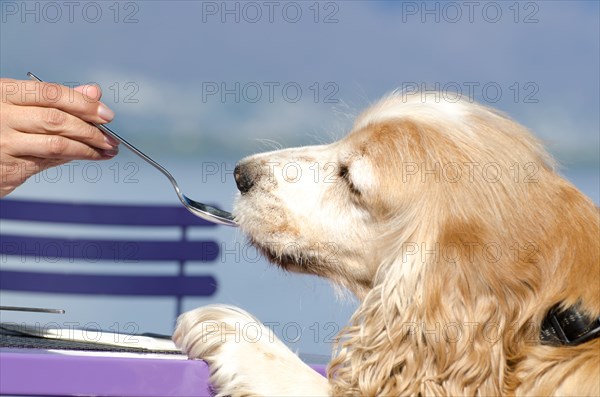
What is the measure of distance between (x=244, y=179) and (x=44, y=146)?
1.73 feet

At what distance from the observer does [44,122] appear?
2.45 meters

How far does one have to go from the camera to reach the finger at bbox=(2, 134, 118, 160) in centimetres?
247

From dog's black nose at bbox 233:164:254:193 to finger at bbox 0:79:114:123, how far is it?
39 centimetres

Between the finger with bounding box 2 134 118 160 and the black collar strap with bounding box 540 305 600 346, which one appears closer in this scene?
the black collar strap with bounding box 540 305 600 346

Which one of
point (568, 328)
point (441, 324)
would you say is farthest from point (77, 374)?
point (568, 328)

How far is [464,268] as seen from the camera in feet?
7.30

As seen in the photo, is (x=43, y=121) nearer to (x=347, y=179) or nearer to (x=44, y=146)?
(x=44, y=146)

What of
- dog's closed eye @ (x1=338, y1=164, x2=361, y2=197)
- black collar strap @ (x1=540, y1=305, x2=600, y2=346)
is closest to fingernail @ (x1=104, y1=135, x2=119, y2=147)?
dog's closed eye @ (x1=338, y1=164, x2=361, y2=197)

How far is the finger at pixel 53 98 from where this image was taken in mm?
2455

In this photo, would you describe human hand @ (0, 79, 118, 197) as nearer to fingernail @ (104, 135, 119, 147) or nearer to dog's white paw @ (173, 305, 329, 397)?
fingernail @ (104, 135, 119, 147)

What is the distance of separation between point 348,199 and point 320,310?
1331 mm

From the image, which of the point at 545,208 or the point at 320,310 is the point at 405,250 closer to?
the point at 545,208

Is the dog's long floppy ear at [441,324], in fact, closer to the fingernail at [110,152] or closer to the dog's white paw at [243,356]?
the dog's white paw at [243,356]

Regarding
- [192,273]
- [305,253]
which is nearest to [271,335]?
[305,253]
